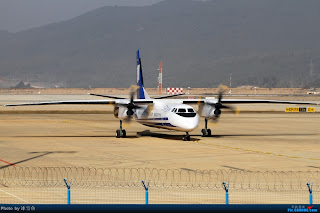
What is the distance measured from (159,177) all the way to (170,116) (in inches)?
620

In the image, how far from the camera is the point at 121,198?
20141mm

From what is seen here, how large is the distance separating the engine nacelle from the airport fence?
55.5ft

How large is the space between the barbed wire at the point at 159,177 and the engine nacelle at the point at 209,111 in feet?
54.4

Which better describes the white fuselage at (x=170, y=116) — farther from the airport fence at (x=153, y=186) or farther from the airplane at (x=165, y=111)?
the airport fence at (x=153, y=186)

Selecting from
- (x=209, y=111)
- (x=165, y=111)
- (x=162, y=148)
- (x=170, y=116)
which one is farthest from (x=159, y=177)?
(x=209, y=111)

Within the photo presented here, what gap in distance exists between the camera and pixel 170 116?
134 feet

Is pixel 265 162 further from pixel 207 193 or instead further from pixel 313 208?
pixel 313 208

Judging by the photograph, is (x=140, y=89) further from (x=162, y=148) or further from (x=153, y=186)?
(x=153, y=186)

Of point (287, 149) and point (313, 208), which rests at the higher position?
point (287, 149)

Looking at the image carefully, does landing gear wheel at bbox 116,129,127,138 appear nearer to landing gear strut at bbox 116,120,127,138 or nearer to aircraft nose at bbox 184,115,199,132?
landing gear strut at bbox 116,120,127,138

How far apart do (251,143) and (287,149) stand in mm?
4254

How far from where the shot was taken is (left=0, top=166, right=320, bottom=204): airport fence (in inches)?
785

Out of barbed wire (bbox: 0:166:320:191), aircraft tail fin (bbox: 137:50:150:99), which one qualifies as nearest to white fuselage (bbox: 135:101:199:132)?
aircraft tail fin (bbox: 137:50:150:99)

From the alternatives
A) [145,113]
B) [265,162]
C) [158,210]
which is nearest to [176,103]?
[145,113]
